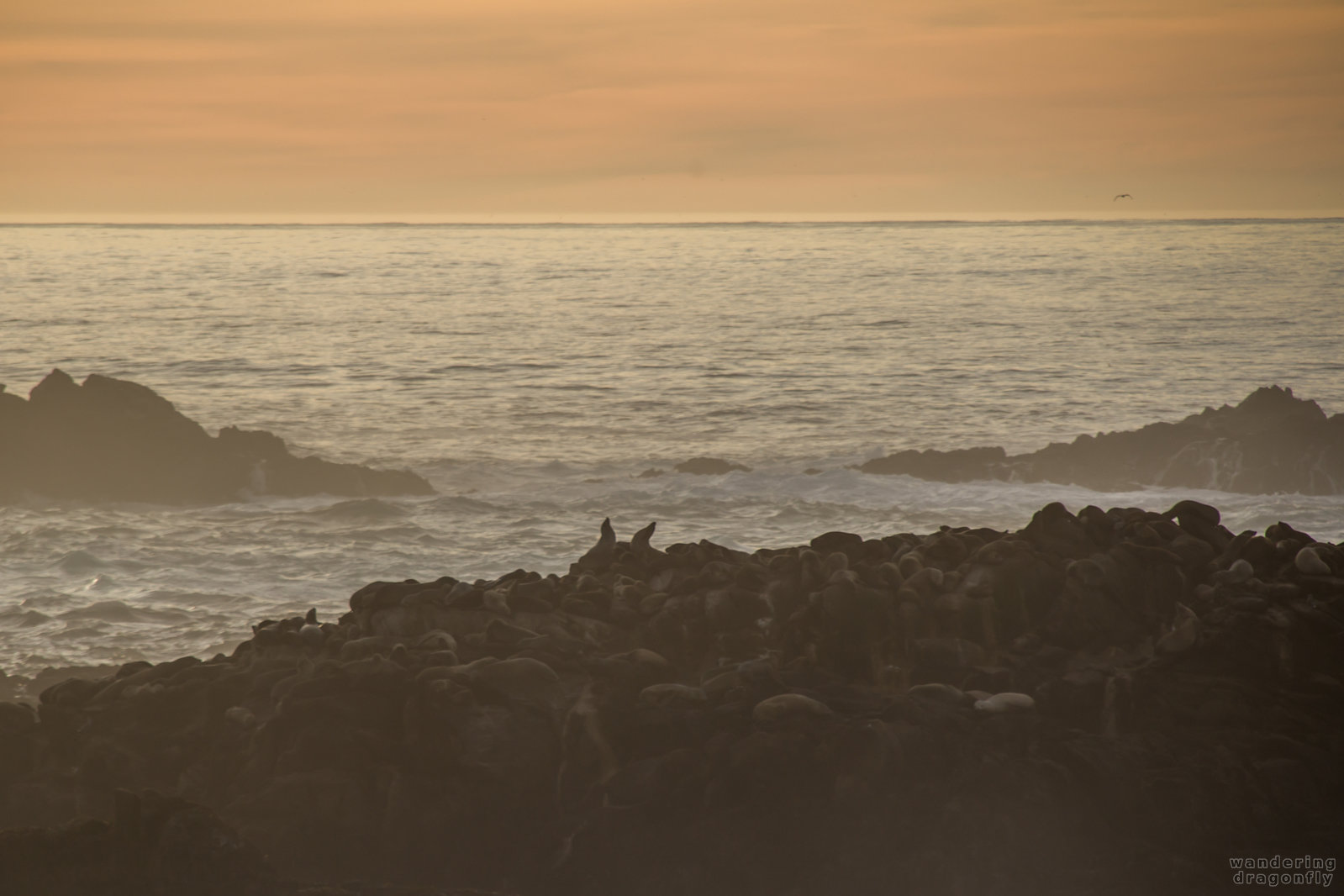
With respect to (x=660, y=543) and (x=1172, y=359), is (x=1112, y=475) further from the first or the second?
(x=1172, y=359)

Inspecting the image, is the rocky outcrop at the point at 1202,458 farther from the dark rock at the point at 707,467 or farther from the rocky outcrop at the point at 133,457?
the rocky outcrop at the point at 133,457

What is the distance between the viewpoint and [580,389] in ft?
233

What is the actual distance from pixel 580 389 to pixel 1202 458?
39.5 meters

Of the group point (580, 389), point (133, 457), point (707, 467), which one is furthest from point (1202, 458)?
point (580, 389)

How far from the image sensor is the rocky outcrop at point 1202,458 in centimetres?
3734

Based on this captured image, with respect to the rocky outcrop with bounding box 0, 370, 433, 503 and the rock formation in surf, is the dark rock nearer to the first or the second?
the rocky outcrop with bounding box 0, 370, 433, 503

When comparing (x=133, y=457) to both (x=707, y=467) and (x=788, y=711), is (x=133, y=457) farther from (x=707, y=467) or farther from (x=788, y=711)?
(x=788, y=711)

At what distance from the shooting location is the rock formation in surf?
1199 cm

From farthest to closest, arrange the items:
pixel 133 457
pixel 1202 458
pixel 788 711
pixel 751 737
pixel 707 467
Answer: pixel 707 467 < pixel 1202 458 < pixel 133 457 < pixel 788 711 < pixel 751 737

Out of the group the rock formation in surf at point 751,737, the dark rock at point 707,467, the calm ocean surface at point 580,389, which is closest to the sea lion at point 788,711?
the rock formation in surf at point 751,737

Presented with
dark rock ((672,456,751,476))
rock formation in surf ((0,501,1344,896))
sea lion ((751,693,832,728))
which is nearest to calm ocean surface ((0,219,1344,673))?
dark rock ((672,456,751,476))

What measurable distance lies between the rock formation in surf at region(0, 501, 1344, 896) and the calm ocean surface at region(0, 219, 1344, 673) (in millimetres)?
9768

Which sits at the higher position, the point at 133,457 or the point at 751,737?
the point at 751,737

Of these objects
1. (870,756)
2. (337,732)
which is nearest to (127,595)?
(337,732)
